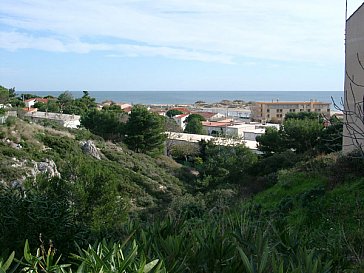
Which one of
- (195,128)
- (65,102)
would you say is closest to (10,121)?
(195,128)

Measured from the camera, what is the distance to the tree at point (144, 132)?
103 ft

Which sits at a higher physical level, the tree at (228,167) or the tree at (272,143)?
the tree at (272,143)

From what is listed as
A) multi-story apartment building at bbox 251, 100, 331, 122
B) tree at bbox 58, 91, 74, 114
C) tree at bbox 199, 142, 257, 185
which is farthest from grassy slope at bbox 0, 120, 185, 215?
multi-story apartment building at bbox 251, 100, 331, 122

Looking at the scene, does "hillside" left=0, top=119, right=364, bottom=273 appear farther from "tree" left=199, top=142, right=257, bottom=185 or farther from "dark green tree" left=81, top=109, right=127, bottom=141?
"dark green tree" left=81, top=109, right=127, bottom=141

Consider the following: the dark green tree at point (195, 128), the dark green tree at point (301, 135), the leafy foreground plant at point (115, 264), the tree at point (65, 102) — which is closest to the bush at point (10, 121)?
the dark green tree at point (301, 135)

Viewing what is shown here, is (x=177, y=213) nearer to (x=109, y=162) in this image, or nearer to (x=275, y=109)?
(x=109, y=162)

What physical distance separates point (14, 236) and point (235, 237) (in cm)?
283

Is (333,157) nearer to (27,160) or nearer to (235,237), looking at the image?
(235,237)

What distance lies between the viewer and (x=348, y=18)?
45.3 feet

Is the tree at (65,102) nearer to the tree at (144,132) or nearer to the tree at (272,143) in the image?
the tree at (144,132)

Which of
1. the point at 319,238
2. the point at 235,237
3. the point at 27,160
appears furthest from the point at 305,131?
the point at 235,237

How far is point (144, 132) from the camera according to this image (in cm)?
3175

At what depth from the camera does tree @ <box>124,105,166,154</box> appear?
1232 inches

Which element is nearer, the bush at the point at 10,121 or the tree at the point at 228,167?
the tree at the point at 228,167
